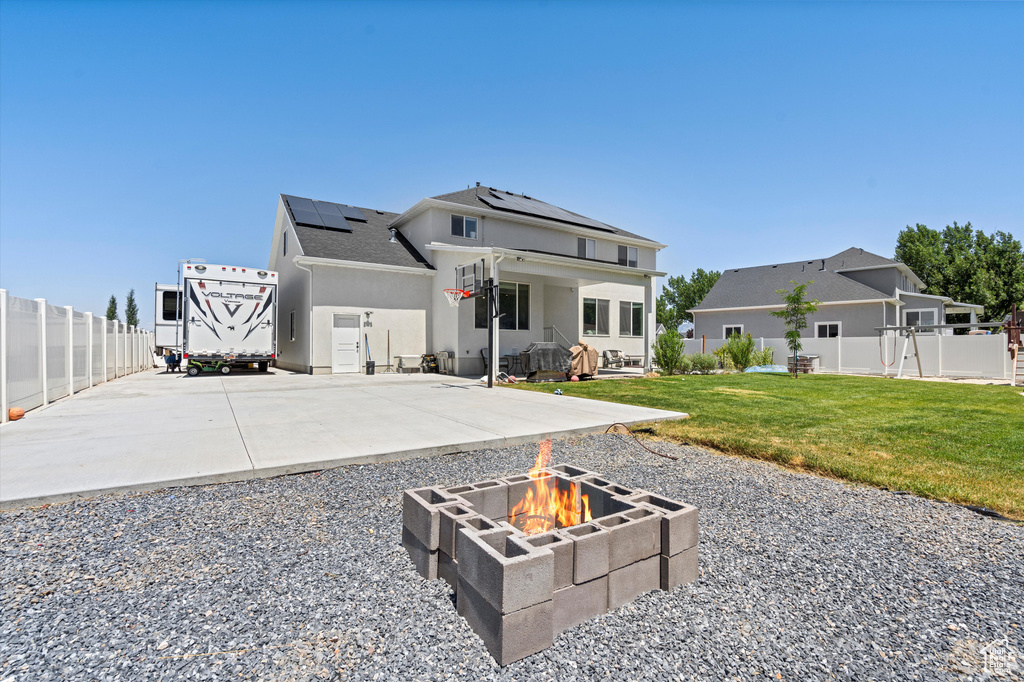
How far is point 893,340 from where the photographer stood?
60.2ft

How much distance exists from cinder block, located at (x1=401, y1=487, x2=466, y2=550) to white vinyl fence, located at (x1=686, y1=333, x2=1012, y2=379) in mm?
21458

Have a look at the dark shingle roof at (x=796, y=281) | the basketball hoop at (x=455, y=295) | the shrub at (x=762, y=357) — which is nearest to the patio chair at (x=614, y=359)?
the shrub at (x=762, y=357)

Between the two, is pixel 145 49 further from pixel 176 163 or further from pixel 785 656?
pixel 785 656

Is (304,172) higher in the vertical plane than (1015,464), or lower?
higher

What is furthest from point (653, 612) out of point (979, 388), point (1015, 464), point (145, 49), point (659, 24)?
point (979, 388)

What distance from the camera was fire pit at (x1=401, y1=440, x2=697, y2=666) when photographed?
5.92 feet

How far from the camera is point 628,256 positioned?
2239cm

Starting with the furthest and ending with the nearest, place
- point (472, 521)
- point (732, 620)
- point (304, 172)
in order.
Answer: point (304, 172)
point (472, 521)
point (732, 620)

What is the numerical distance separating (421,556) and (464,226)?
16.7m

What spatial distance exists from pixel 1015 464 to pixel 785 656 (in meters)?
4.78

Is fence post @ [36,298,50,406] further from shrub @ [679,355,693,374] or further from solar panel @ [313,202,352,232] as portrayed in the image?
shrub @ [679,355,693,374]

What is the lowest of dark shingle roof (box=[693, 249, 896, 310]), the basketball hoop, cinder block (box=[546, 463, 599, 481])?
cinder block (box=[546, 463, 599, 481])

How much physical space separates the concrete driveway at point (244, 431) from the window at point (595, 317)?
10108 mm

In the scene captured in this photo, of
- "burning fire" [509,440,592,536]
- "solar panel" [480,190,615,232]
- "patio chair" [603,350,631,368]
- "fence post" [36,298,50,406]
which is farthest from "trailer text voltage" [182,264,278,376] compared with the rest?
"burning fire" [509,440,592,536]
